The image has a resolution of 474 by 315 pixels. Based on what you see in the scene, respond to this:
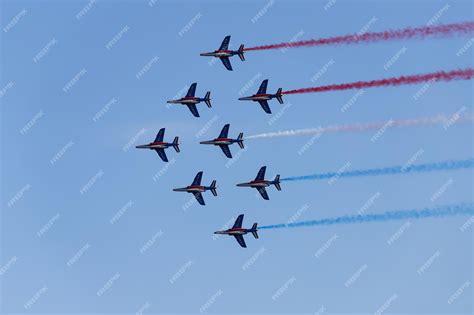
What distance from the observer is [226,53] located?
382 feet

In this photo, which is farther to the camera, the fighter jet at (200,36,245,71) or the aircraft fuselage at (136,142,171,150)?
the aircraft fuselage at (136,142,171,150)

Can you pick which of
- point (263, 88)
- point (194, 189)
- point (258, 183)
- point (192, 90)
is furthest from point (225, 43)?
point (194, 189)

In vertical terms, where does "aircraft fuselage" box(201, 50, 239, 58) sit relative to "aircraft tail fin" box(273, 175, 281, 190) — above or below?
above

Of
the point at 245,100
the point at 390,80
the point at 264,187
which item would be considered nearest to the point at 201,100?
the point at 245,100

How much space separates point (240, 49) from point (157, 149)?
51.3 ft

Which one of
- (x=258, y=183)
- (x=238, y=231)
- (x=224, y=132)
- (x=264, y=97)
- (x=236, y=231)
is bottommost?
(x=238, y=231)

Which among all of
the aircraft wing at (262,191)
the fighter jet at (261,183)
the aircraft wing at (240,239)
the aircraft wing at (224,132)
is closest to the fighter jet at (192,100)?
the aircraft wing at (224,132)

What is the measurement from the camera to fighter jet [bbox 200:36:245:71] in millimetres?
114938

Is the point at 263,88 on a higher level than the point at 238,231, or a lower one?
higher

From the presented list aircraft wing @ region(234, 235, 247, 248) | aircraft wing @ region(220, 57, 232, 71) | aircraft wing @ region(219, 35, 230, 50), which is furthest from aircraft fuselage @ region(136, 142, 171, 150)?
aircraft wing @ region(234, 235, 247, 248)

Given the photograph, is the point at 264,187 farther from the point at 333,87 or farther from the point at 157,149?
the point at 333,87

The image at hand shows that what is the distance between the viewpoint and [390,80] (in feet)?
308

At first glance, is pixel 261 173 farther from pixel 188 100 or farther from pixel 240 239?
pixel 188 100

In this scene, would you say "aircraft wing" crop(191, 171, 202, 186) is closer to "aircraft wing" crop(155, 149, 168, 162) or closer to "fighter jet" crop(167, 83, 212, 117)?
"aircraft wing" crop(155, 149, 168, 162)
